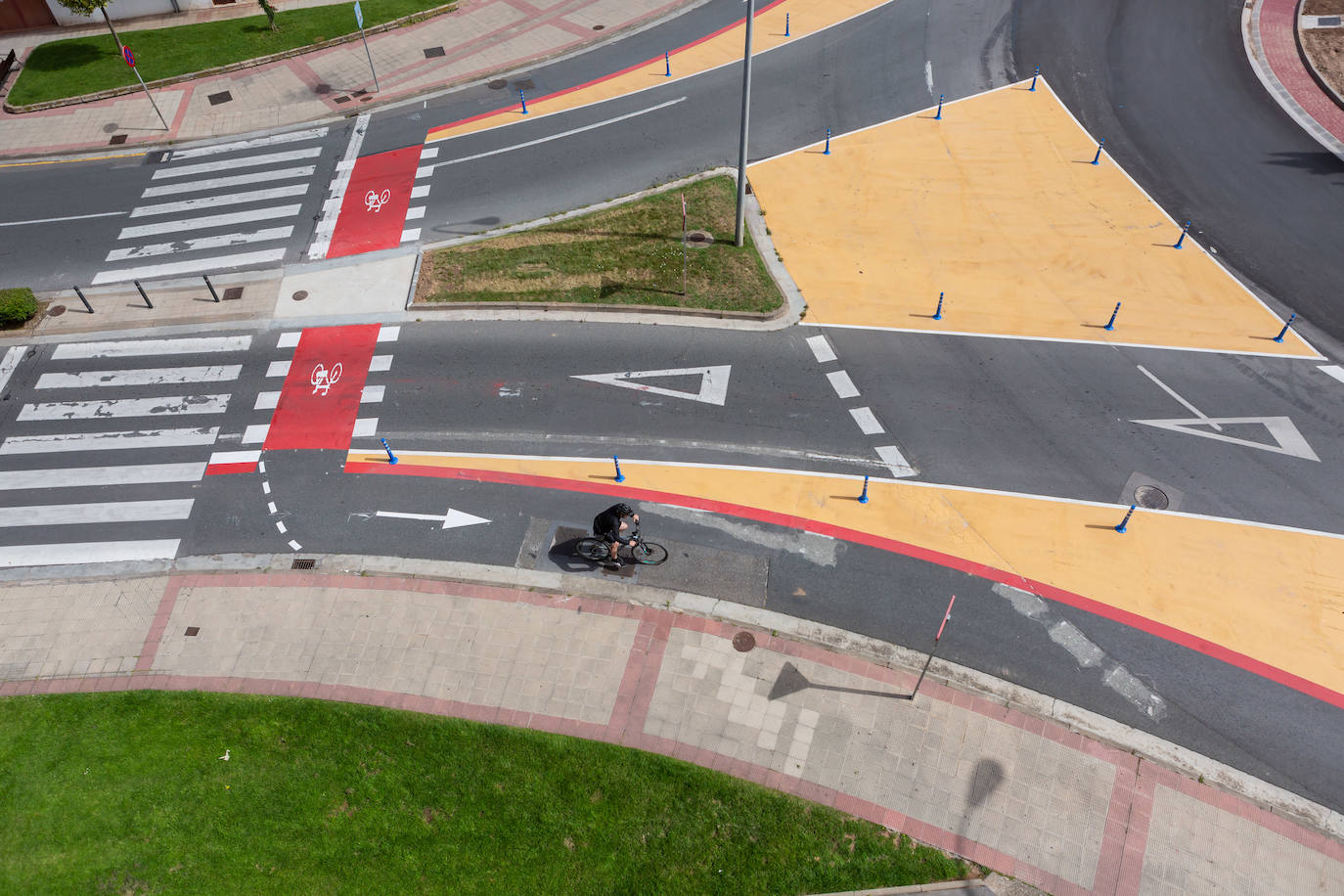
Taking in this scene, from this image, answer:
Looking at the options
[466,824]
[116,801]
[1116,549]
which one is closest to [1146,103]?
[1116,549]

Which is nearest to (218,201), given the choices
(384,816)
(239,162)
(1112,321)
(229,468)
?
(239,162)

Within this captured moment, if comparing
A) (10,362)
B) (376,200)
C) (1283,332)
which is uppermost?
(376,200)

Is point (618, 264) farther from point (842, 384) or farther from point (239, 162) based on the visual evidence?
point (239, 162)

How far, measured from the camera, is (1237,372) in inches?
830

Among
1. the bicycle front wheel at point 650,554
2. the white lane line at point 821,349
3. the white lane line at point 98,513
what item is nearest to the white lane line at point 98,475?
the white lane line at point 98,513

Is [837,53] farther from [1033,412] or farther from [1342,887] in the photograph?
[1342,887]

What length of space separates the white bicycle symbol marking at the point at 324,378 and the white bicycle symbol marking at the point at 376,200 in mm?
7340

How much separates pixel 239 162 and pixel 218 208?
282 centimetres

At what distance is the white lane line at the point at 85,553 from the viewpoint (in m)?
18.7

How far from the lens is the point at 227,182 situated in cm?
2872

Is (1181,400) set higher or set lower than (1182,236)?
lower

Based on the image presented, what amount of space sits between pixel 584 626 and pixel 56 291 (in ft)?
67.2

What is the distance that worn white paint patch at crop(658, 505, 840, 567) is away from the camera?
17.8 meters

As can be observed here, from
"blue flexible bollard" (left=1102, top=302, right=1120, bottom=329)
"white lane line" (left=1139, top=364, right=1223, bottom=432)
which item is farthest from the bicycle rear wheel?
"blue flexible bollard" (left=1102, top=302, right=1120, bottom=329)
